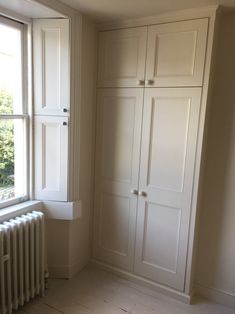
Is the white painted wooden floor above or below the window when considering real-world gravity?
below

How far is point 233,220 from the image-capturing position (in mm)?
2061

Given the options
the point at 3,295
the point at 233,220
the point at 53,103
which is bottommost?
the point at 3,295

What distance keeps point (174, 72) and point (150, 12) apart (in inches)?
18.2

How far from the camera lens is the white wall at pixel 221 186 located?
1964mm

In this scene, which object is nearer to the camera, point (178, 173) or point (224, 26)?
point (224, 26)

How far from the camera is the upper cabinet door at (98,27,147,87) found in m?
2.12

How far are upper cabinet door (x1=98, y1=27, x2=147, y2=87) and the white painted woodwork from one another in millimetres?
548

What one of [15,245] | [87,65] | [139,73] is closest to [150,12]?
[139,73]

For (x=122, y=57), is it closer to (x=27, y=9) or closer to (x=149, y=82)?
(x=149, y=82)

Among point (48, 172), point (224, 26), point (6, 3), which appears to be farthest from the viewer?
point (48, 172)

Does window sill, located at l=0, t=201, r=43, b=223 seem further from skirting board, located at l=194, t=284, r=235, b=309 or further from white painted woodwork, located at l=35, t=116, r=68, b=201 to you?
skirting board, located at l=194, t=284, r=235, b=309

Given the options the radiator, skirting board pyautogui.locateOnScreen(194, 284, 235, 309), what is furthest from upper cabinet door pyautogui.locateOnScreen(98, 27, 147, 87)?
skirting board pyautogui.locateOnScreen(194, 284, 235, 309)

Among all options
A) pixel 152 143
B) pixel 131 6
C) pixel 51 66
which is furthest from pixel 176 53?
pixel 51 66

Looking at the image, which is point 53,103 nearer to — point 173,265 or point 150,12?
point 150,12
